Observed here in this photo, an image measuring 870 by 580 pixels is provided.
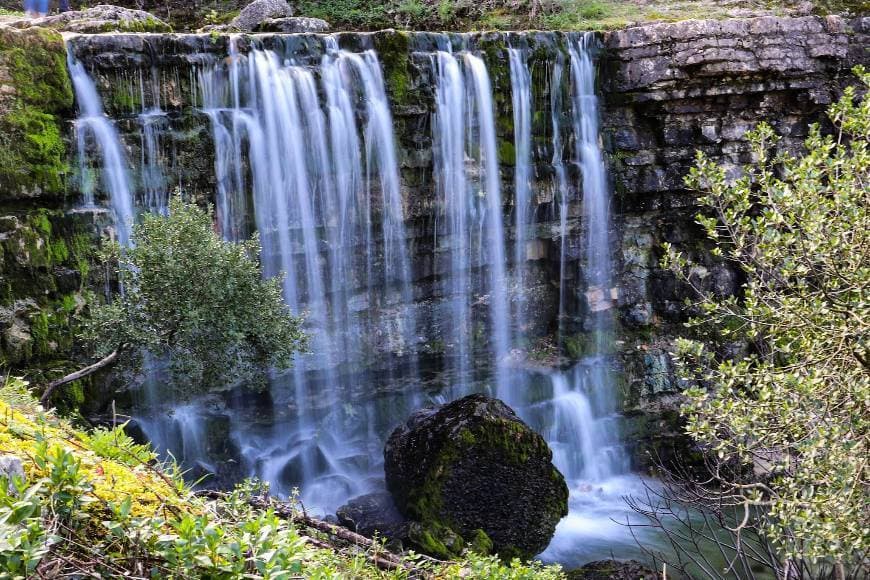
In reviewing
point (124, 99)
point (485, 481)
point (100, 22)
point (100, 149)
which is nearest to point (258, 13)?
point (100, 22)

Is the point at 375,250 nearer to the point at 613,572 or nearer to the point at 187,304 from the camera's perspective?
the point at 187,304

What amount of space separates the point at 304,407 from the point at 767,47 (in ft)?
44.4

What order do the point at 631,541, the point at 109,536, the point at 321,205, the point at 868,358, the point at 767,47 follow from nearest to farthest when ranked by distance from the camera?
the point at 109,536
the point at 868,358
the point at 631,541
the point at 321,205
the point at 767,47

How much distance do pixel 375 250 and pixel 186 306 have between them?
6.25m

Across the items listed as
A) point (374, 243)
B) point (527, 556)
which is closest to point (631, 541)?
point (527, 556)

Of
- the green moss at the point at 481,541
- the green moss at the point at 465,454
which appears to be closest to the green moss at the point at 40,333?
the green moss at the point at 465,454

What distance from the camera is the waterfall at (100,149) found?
13.4 meters

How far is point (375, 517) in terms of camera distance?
13.6m

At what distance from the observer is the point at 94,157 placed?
13.4 m

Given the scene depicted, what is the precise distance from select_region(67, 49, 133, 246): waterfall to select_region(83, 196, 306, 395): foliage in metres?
2.33

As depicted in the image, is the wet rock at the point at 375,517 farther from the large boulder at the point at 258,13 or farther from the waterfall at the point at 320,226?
the large boulder at the point at 258,13

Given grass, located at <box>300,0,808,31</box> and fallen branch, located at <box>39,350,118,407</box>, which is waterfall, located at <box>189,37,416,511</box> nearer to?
fallen branch, located at <box>39,350,118,407</box>

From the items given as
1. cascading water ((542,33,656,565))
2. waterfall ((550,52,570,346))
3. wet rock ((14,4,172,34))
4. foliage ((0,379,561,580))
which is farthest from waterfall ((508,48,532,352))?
foliage ((0,379,561,580))

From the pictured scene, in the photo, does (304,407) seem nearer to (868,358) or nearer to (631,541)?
(631,541)
